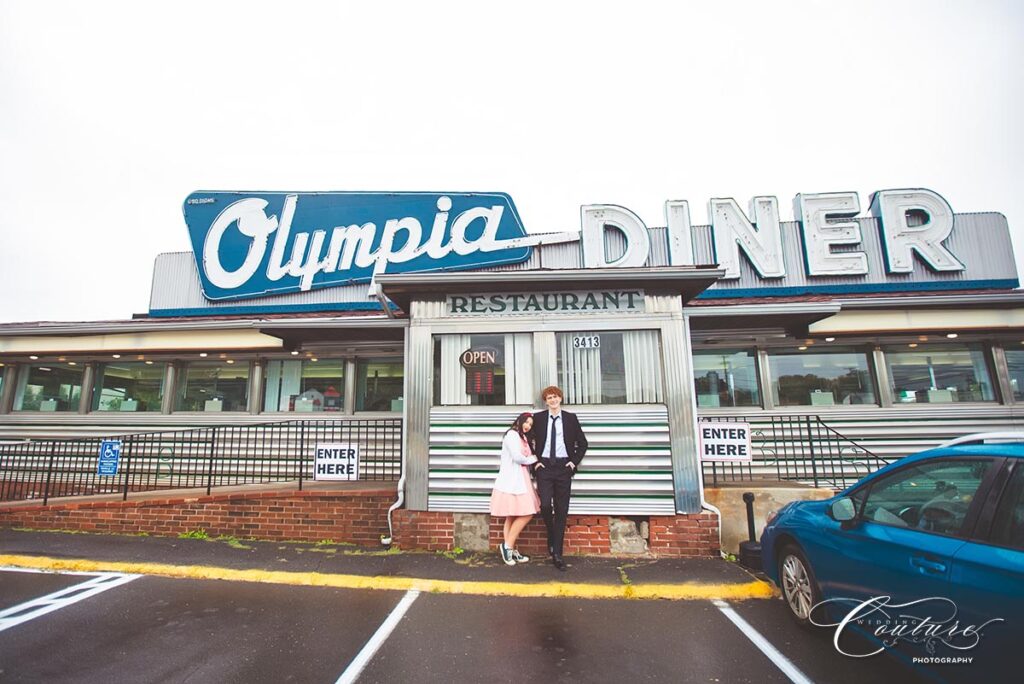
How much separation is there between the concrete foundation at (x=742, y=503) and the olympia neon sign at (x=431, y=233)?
5541 millimetres

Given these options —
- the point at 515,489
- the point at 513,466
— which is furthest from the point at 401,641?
the point at 513,466

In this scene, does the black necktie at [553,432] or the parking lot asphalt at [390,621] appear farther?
the black necktie at [553,432]

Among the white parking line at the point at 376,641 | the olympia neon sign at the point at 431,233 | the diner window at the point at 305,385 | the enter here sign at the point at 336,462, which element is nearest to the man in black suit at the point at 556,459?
the white parking line at the point at 376,641

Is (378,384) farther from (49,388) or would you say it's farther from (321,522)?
(49,388)

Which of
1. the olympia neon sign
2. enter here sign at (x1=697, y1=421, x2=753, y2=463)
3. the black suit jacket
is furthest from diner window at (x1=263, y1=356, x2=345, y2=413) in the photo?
enter here sign at (x1=697, y1=421, x2=753, y2=463)

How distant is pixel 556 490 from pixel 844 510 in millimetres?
2895

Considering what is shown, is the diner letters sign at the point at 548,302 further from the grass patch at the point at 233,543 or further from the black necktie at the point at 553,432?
the grass patch at the point at 233,543

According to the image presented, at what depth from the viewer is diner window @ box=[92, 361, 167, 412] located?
33.7ft

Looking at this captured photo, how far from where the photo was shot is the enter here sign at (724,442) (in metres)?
6.27

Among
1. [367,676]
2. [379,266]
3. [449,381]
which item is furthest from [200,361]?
[367,676]

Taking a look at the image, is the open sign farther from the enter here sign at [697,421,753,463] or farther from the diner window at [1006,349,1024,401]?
the diner window at [1006,349,1024,401]

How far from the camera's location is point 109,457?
7852 millimetres

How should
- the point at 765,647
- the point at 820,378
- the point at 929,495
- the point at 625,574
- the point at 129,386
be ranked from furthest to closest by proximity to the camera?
the point at 129,386 < the point at 820,378 < the point at 625,574 < the point at 765,647 < the point at 929,495

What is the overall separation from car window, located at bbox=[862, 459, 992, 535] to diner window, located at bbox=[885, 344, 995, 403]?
22.9ft
